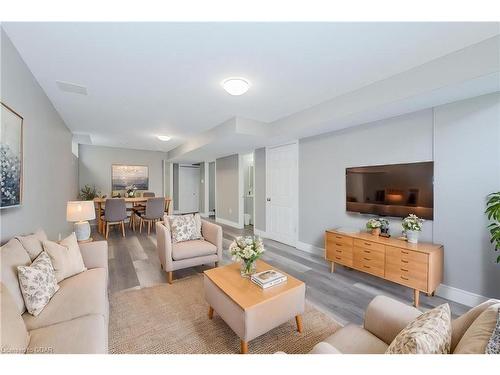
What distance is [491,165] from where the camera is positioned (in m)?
2.05

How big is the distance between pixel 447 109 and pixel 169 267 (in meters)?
3.70

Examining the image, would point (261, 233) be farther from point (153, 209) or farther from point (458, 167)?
point (458, 167)

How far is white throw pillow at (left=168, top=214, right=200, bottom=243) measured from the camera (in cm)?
296

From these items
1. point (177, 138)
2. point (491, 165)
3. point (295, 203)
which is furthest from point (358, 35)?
point (177, 138)

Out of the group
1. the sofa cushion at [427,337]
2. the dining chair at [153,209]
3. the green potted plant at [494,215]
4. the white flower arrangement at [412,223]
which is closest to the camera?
the sofa cushion at [427,337]

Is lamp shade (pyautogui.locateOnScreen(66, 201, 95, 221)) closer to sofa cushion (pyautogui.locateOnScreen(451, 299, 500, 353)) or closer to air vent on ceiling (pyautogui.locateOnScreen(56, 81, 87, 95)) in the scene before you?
air vent on ceiling (pyautogui.locateOnScreen(56, 81, 87, 95))

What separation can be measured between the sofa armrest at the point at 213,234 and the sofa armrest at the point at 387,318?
204cm

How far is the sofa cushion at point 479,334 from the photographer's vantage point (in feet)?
2.48

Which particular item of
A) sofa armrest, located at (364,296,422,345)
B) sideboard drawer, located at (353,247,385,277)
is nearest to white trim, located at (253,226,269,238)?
sideboard drawer, located at (353,247,385,277)

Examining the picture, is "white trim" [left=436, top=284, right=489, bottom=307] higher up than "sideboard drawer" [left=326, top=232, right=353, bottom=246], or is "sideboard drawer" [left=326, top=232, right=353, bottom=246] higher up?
"sideboard drawer" [left=326, top=232, right=353, bottom=246]

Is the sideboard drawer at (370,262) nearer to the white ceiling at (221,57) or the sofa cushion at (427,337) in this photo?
the sofa cushion at (427,337)

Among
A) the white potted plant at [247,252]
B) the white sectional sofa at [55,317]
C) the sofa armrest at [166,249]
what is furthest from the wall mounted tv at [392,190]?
the white sectional sofa at [55,317]

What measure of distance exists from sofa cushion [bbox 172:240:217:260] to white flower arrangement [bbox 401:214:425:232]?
95.2 inches
